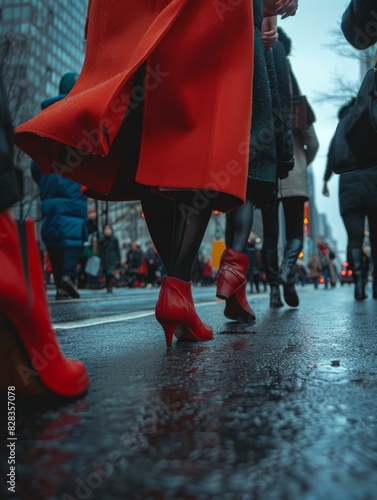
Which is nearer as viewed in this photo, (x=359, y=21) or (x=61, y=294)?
(x=359, y=21)

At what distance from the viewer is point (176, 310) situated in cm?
192

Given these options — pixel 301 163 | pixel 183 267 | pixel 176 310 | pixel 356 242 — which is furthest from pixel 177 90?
pixel 356 242

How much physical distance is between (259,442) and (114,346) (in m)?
1.18

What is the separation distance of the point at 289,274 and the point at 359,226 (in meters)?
2.05

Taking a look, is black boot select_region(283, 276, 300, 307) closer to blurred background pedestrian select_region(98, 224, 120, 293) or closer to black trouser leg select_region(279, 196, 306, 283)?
black trouser leg select_region(279, 196, 306, 283)

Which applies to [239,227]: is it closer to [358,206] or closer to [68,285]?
[358,206]

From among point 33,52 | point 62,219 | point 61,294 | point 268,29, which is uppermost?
point 33,52

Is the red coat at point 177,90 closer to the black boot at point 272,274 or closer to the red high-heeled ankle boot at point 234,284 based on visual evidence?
the red high-heeled ankle boot at point 234,284

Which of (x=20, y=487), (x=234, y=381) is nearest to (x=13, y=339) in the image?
(x=20, y=487)

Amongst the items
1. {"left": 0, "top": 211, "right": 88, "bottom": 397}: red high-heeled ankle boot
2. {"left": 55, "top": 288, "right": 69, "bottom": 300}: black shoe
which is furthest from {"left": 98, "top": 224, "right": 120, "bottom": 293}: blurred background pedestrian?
{"left": 0, "top": 211, "right": 88, "bottom": 397}: red high-heeled ankle boot

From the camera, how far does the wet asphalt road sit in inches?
25.7

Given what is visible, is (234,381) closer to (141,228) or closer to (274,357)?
(274,357)

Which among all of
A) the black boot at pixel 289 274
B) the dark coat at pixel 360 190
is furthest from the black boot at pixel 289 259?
the dark coat at pixel 360 190

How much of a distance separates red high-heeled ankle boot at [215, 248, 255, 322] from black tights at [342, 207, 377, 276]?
3.69 meters
